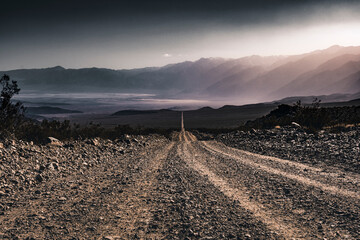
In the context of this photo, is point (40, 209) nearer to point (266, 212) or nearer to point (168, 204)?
point (168, 204)

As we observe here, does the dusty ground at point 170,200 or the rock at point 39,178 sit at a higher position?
the rock at point 39,178

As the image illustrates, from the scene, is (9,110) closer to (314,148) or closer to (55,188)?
(55,188)

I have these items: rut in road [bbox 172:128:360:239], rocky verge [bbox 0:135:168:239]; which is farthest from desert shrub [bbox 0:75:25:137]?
rut in road [bbox 172:128:360:239]

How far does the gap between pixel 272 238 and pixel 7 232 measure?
523 centimetres

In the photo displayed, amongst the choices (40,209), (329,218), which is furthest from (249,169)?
(40,209)

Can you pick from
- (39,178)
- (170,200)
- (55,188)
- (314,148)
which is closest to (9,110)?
(39,178)

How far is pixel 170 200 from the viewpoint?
6363 millimetres

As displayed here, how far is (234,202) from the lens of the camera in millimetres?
6113

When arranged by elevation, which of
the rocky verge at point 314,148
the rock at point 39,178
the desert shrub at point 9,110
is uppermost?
the desert shrub at point 9,110

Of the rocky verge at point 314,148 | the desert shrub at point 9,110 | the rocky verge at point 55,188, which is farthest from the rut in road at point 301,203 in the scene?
the desert shrub at point 9,110

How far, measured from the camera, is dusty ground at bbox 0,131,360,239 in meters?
4.71

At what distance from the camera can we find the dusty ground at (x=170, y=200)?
4715mm

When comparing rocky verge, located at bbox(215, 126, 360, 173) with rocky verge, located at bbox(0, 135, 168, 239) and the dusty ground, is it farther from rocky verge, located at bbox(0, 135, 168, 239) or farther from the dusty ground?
rocky verge, located at bbox(0, 135, 168, 239)

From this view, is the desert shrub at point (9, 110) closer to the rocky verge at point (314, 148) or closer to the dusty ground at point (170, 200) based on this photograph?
the dusty ground at point (170, 200)
